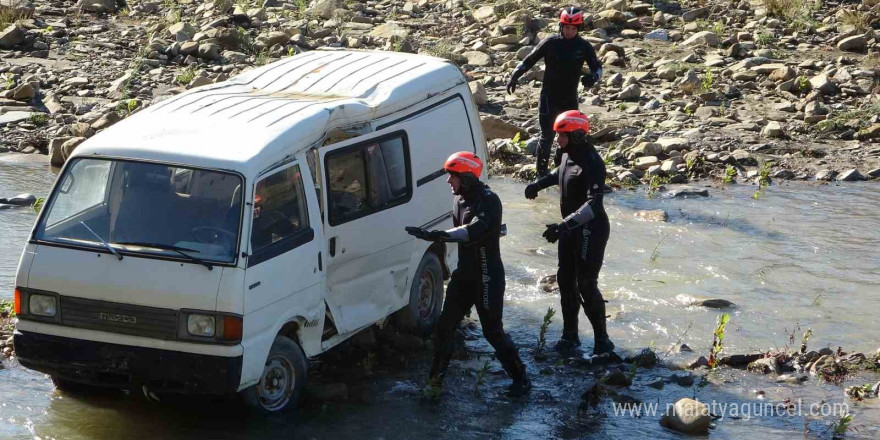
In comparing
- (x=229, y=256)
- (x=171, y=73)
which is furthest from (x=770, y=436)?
(x=171, y=73)

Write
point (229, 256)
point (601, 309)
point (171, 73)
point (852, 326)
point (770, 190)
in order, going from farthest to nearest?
1. point (171, 73)
2. point (770, 190)
3. point (852, 326)
4. point (601, 309)
5. point (229, 256)

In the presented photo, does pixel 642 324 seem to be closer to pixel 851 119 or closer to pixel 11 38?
pixel 851 119

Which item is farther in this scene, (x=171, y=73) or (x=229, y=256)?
(x=171, y=73)

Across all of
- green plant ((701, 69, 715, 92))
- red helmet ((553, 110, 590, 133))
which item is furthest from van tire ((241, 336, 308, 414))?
green plant ((701, 69, 715, 92))

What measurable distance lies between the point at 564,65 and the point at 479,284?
5145 millimetres

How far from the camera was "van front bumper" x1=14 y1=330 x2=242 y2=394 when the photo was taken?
269 inches

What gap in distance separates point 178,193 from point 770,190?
8827 mm

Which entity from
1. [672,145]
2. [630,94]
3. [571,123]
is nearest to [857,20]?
[630,94]

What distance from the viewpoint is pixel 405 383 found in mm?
8445

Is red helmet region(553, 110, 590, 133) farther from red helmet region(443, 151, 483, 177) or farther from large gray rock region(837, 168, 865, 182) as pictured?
large gray rock region(837, 168, 865, 182)

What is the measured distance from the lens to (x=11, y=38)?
19328 millimetres

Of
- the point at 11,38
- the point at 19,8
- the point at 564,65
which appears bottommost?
the point at 11,38

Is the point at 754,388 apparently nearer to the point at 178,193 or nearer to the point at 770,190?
the point at 178,193

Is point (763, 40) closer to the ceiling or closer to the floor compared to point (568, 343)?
closer to the ceiling
